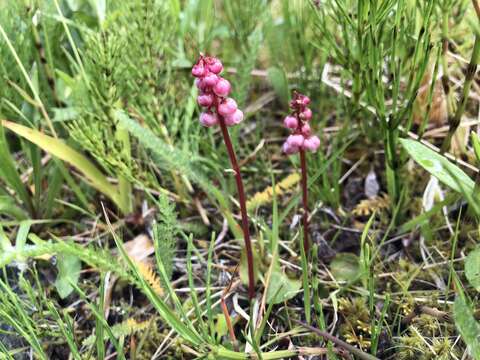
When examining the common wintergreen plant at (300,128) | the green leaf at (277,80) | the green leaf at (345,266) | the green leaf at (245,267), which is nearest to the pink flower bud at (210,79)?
the common wintergreen plant at (300,128)

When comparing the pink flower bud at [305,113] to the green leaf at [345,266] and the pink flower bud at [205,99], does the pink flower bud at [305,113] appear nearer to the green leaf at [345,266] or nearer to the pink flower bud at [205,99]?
the pink flower bud at [205,99]

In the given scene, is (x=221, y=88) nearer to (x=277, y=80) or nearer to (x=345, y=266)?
(x=345, y=266)

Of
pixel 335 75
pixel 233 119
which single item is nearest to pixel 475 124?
pixel 335 75

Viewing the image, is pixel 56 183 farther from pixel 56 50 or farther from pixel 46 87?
pixel 56 50

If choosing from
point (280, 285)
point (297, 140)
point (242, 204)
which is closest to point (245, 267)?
point (280, 285)

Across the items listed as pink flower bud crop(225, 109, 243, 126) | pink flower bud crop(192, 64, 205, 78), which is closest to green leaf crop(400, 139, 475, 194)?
pink flower bud crop(225, 109, 243, 126)

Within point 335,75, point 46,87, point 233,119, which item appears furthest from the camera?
point 335,75

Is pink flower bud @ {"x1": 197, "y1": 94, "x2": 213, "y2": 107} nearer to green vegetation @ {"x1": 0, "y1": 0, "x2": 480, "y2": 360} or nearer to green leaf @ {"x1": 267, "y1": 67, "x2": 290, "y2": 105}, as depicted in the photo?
green vegetation @ {"x1": 0, "y1": 0, "x2": 480, "y2": 360}
